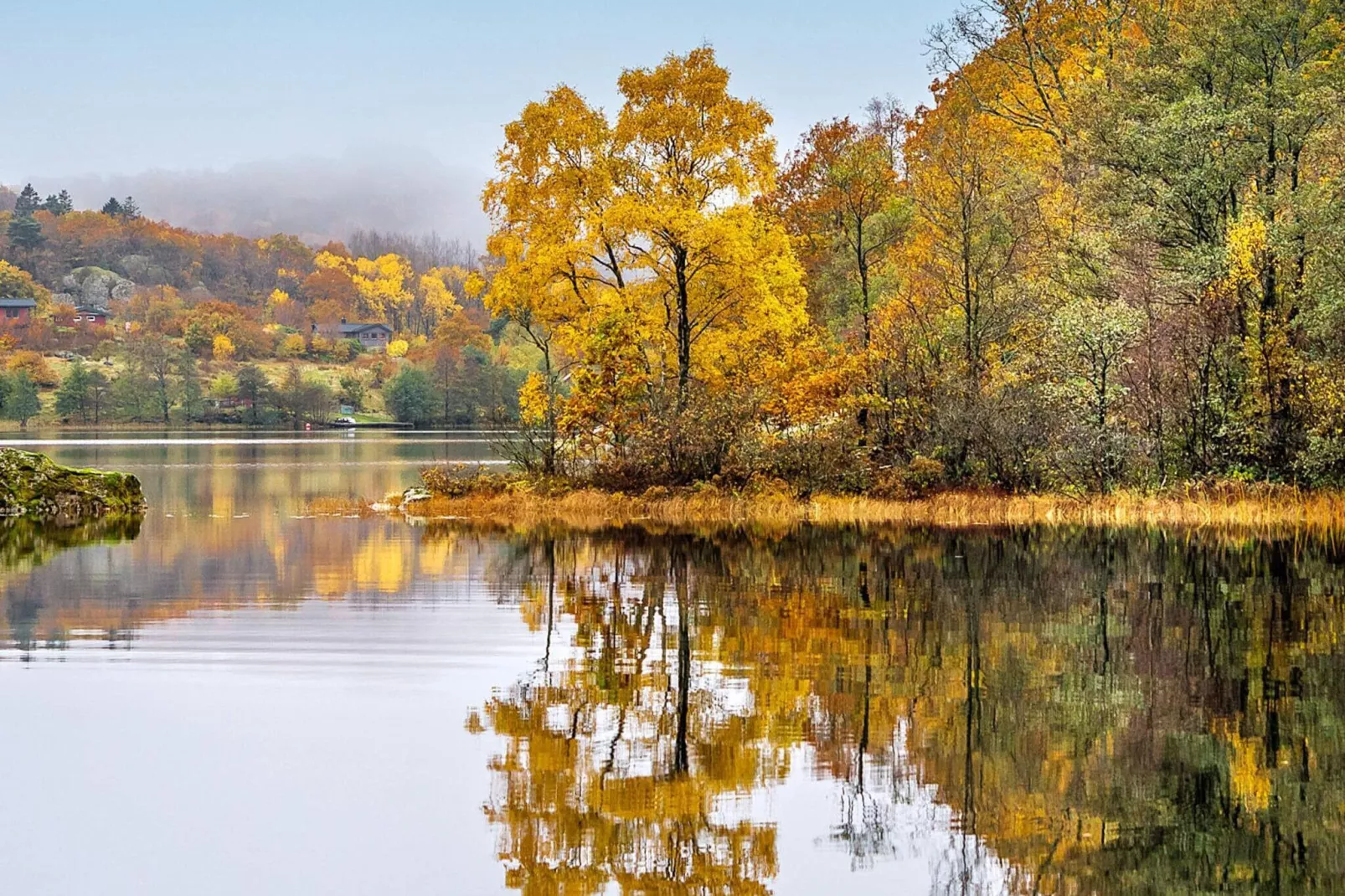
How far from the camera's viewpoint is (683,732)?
33.4 ft

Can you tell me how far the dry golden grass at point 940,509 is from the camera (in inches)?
1097

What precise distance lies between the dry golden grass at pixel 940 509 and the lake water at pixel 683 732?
23.9 feet

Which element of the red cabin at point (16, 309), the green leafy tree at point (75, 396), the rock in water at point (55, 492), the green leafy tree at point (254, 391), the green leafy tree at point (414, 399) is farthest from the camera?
the red cabin at point (16, 309)

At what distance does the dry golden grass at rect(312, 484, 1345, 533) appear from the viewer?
27.9 m

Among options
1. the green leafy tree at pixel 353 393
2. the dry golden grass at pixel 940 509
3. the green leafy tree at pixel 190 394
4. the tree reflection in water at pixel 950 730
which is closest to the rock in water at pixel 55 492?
the dry golden grass at pixel 940 509

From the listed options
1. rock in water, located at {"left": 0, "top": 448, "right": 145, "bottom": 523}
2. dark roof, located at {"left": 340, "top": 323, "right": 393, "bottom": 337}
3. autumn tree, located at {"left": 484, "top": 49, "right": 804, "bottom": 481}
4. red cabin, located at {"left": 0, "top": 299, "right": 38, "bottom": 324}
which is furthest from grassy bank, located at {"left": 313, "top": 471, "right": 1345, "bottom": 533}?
dark roof, located at {"left": 340, "top": 323, "right": 393, "bottom": 337}

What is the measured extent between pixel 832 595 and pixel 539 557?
7.45m

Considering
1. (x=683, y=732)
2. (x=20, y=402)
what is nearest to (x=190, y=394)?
(x=20, y=402)

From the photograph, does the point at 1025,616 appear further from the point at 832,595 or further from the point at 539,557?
the point at 539,557

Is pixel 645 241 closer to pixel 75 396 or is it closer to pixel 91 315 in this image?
pixel 75 396

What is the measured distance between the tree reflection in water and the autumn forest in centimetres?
1177

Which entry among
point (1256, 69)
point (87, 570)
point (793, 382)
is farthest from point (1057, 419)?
point (87, 570)

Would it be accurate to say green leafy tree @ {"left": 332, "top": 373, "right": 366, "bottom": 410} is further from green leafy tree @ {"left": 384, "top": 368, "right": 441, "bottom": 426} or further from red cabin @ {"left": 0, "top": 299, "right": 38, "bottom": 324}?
red cabin @ {"left": 0, "top": 299, "right": 38, "bottom": 324}

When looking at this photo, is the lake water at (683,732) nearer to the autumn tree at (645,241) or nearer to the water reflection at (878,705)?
the water reflection at (878,705)
